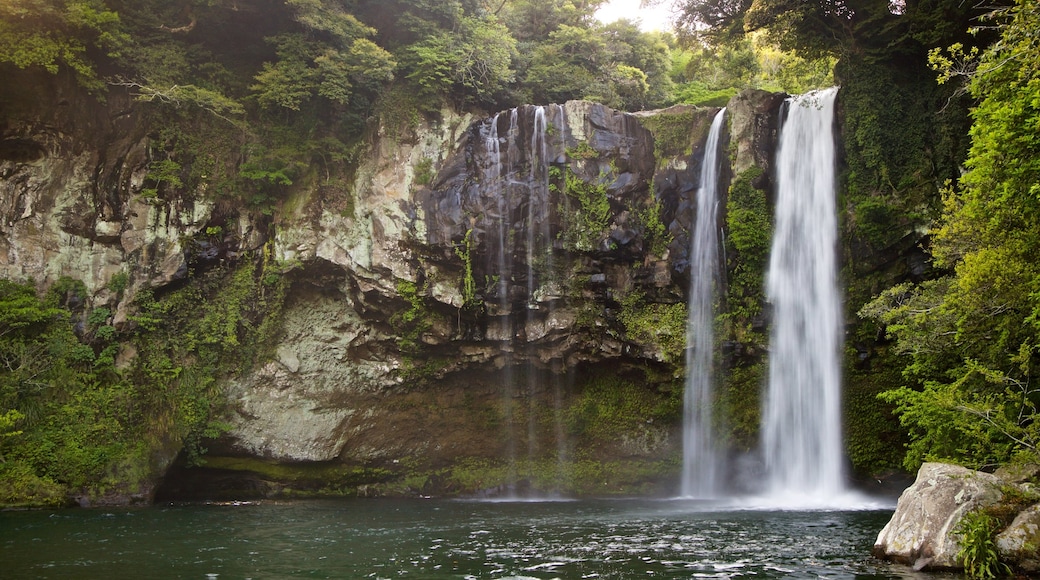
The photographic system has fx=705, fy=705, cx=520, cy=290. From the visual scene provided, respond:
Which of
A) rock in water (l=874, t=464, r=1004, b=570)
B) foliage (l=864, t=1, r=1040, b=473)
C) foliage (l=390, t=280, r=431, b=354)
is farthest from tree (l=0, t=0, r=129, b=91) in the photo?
rock in water (l=874, t=464, r=1004, b=570)

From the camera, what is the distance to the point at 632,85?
81.6 ft

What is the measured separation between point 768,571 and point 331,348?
1425cm

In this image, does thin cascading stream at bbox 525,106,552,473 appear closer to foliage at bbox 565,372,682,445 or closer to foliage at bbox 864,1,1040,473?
foliage at bbox 565,372,682,445

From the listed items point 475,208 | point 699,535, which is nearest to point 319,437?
point 475,208

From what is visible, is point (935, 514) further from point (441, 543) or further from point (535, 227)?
point (535, 227)

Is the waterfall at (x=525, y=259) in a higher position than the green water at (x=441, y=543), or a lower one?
higher

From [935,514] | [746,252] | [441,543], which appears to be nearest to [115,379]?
[441,543]

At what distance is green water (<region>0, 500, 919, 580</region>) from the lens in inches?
352

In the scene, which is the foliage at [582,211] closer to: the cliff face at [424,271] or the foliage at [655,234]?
the cliff face at [424,271]

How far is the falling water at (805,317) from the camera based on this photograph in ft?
57.8

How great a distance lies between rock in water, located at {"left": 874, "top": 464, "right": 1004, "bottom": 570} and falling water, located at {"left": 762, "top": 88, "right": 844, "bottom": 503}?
8.31m

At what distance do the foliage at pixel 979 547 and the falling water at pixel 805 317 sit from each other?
9.38 m

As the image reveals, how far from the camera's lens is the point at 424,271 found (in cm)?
1955

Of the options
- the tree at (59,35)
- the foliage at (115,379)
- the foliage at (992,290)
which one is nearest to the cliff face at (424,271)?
the foliage at (115,379)
